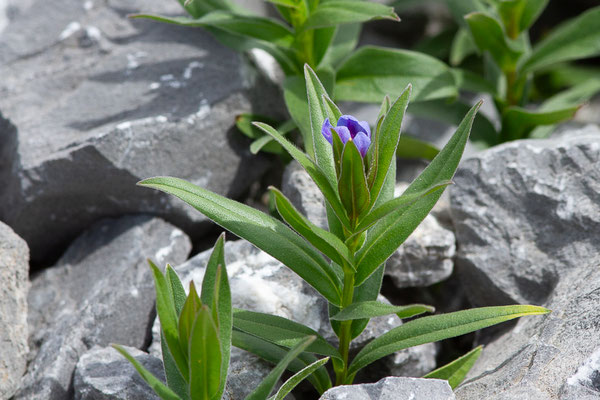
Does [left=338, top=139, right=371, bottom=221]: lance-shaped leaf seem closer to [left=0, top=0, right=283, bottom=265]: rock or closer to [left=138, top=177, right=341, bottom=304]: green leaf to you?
[left=138, top=177, right=341, bottom=304]: green leaf

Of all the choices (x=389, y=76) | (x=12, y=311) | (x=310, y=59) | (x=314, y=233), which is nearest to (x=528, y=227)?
(x=389, y=76)

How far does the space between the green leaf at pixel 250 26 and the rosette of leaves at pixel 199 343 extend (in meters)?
1.11

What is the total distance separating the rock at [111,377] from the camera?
5.81 ft

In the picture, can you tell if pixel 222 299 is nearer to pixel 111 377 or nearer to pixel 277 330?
pixel 277 330

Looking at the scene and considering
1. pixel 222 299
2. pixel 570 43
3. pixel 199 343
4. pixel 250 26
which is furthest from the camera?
pixel 570 43

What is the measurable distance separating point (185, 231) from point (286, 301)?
0.68 m

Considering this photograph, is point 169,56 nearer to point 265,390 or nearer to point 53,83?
point 53,83

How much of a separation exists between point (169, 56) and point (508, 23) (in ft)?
4.60

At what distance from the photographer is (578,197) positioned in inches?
84.2

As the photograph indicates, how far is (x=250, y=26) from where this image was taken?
7.99ft

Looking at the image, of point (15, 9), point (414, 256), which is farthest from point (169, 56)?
point (414, 256)

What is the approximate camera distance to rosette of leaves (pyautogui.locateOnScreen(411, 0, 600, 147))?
8.59 feet

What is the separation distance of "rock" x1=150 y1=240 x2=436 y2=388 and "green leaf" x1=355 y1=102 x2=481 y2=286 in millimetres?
324

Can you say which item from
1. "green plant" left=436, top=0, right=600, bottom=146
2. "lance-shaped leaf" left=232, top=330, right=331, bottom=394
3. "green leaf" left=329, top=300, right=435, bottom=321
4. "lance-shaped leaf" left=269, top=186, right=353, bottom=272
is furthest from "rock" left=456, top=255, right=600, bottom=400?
"green plant" left=436, top=0, right=600, bottom=146
